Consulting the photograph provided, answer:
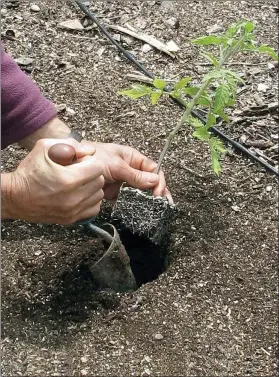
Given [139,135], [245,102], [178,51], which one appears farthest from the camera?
[178,51]

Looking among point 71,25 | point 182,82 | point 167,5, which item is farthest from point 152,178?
point 167,5

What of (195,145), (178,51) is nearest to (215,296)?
(195,145)

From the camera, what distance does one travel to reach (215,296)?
6.07 ft

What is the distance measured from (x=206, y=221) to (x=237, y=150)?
41 centimetres

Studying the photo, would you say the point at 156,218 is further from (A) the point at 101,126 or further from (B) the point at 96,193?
(A) the point at 101,126

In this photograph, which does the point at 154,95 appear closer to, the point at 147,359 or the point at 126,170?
the point at 126,170

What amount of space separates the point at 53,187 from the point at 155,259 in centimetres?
49

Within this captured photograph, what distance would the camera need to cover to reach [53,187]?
166 cm

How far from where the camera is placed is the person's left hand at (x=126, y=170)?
1899 mm

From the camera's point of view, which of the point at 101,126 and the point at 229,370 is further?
the point at 101,126

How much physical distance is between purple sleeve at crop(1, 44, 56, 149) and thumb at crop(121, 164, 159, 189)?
1.07 ft

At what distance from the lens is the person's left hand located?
1899 millimetres

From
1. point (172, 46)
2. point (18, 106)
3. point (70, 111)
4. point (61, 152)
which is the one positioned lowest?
point (70, 111)

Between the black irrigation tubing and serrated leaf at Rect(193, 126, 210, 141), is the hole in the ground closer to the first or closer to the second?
serrated leaf at Rect(193, 126, 210, 141)
